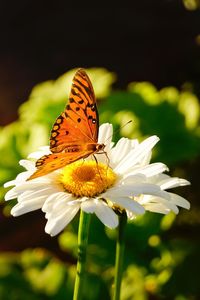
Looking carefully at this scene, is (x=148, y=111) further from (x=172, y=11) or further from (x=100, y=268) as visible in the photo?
(x=172, y=11)

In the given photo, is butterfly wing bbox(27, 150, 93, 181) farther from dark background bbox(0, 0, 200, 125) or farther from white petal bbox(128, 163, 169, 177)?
dark background bbox(0, 0, 200, 125)

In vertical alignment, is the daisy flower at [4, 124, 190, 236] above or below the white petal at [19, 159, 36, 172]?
below

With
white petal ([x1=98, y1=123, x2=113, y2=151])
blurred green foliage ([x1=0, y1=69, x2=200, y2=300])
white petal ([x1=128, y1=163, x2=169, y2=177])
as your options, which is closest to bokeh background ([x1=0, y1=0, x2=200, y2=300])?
blurred green foliage ([x1=0, y1=69, x2=200, y2=300])

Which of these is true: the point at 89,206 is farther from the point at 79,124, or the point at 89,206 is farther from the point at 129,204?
the point at 79,124

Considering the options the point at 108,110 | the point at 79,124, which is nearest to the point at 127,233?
the point at 108,110

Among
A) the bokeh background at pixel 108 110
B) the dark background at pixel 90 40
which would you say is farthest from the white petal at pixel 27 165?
the dark background at pixel 90 40

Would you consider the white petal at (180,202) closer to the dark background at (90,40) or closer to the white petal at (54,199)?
the white petal at (54,199)
